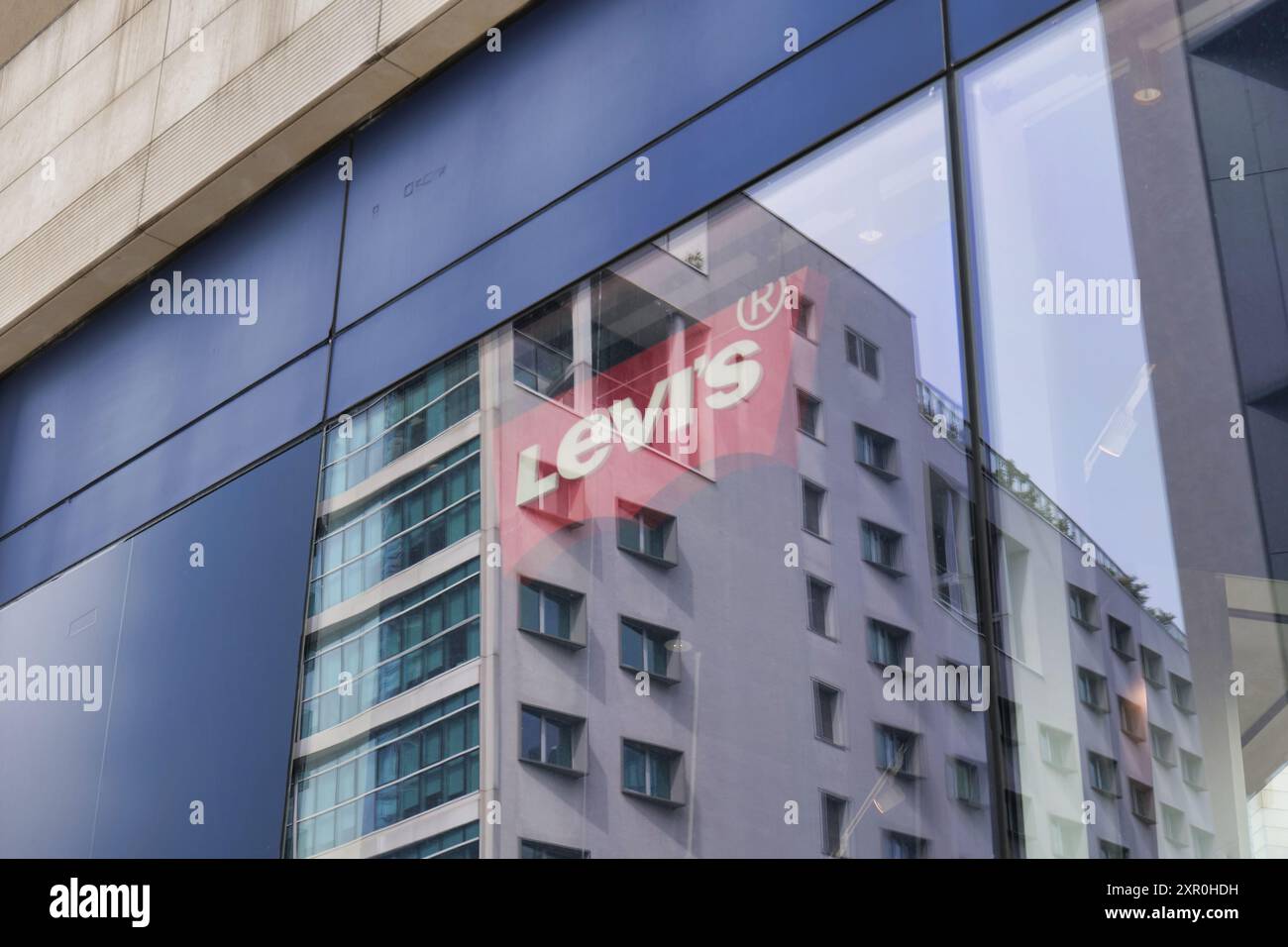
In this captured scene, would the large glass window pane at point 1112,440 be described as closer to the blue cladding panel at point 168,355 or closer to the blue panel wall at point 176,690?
the blue panel wall at point 176,690

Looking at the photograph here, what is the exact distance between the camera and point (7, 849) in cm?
1048

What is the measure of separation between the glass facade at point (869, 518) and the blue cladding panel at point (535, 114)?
0.36 metres

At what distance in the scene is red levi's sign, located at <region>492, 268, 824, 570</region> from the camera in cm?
698

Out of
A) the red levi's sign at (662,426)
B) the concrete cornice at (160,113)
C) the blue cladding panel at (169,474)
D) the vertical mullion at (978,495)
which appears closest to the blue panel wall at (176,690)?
the blue cladding panel at (169,474)

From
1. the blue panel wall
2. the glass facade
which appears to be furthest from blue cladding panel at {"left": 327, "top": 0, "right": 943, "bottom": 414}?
the blue panel wall

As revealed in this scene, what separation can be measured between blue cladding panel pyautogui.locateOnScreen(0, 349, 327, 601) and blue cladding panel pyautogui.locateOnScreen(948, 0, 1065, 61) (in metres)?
4.52

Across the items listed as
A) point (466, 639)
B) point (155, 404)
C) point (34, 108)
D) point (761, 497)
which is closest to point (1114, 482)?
point (761, 497)

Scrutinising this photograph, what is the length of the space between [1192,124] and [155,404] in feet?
24.7

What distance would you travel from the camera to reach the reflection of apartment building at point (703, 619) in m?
5.53

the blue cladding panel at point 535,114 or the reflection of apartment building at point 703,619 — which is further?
the blue cladding panel at point 535,114

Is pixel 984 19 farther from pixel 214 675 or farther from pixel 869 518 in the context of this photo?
pixel 214 675

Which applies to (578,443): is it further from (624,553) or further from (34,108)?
(34,108)

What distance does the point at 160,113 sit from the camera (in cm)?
1134

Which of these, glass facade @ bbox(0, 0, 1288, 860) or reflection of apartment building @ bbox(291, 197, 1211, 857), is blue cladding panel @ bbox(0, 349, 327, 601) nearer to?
reflection of apartment building @ bbox(291, 197, 1211, 857)
